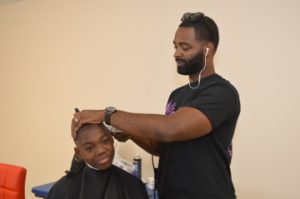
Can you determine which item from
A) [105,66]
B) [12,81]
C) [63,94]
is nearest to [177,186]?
[105,66]

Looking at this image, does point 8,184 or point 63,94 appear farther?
point 63,94

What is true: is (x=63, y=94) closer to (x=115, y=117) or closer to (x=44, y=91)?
(x=44, y=91)

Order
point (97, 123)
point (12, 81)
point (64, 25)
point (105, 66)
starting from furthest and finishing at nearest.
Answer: point (12, 81), point (64, 25), point (105, 66), point (97, 123)

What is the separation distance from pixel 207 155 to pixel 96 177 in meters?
0.52

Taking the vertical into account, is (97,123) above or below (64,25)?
below

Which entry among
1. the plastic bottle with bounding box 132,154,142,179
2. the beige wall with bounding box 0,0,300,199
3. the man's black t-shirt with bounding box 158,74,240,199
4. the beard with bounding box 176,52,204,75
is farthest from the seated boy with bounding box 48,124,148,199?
the beige wall with bounding box 0,0,300,199

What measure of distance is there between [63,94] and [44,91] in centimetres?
Answer: 24

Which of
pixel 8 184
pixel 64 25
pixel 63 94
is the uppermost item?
pixel 64 25

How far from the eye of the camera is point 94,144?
1.40 metres

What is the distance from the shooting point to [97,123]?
1367 mm

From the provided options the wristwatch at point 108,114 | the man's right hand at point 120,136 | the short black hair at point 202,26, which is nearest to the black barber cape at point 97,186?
the man's right hand at point 120,136

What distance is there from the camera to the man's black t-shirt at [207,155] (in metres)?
1.30

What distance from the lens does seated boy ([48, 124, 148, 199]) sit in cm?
140

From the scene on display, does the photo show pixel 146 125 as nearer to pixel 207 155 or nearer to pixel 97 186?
pixel 207 155
